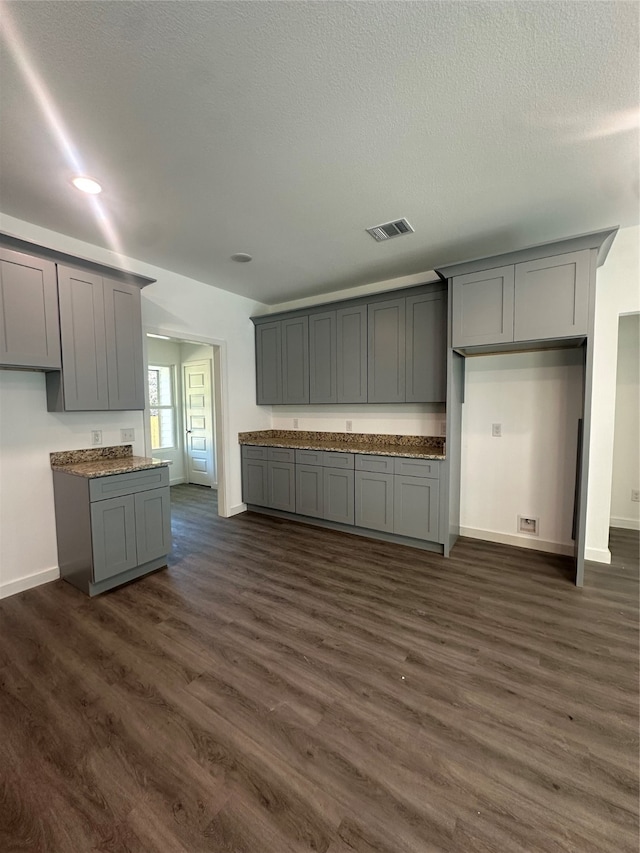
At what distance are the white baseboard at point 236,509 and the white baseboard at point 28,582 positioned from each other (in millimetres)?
1825

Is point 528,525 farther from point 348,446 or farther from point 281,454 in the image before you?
point 281,454

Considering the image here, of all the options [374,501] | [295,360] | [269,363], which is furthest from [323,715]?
[269,363]

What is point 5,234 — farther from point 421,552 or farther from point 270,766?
point 421,552

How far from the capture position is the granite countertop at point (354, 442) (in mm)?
3543

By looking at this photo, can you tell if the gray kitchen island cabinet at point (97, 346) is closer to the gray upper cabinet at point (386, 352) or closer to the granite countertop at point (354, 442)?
the granite countertop at point (354, 442)

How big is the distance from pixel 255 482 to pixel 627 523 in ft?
14.1

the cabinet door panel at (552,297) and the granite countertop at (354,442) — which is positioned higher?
the cabinet door panel at (552,297)

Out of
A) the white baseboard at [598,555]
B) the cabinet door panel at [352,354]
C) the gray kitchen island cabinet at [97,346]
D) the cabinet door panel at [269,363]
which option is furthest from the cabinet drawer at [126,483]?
the white baseboard at [598,555]

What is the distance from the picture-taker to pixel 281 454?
4.20 metres

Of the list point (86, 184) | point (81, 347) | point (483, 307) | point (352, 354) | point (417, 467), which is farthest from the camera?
point (352, 354)

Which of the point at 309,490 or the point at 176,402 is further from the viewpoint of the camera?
the point at 176,402

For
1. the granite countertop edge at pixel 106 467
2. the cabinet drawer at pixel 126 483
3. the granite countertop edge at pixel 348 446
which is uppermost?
the granite countertop edge at pixel 348 446

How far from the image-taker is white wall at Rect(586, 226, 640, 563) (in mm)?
2859

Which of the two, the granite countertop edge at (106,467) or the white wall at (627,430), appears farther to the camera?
the white wall at (627,430)
